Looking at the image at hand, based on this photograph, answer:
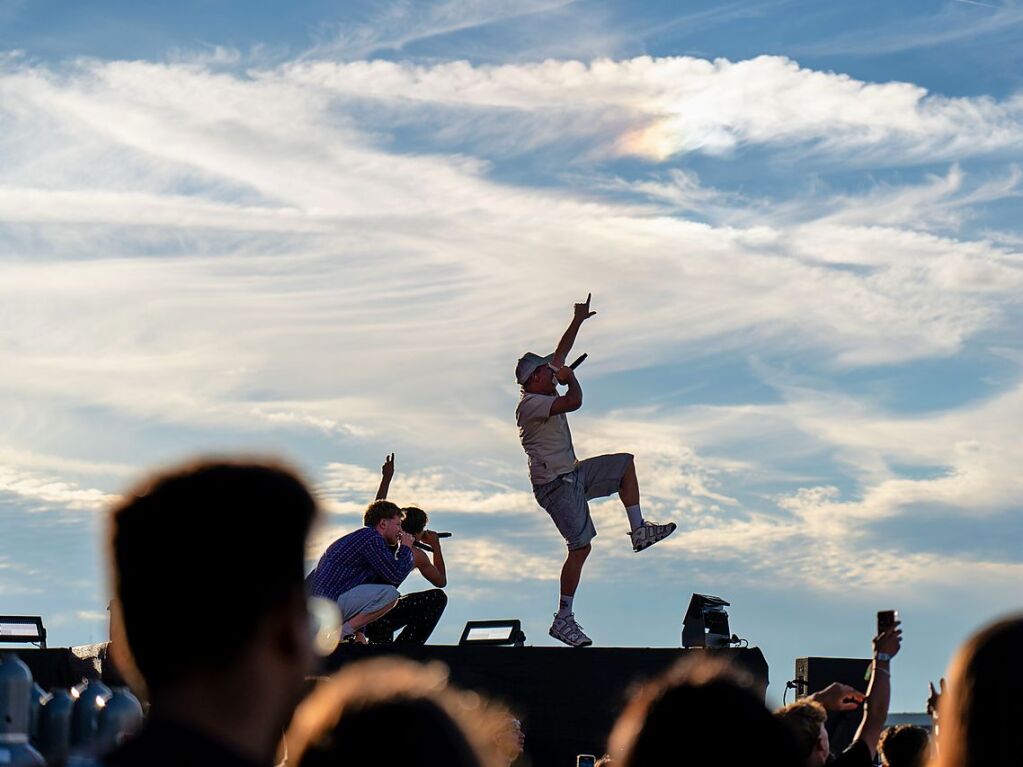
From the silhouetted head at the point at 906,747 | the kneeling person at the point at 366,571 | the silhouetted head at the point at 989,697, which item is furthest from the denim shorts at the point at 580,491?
the silhouetted head at the point at 989,697

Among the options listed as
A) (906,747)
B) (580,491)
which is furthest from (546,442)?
(906,747)

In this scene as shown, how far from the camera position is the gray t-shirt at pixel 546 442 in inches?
454

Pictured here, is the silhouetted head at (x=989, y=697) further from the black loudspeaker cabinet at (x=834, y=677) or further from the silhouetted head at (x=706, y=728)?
the black loudspeaker cabinet at (x=834, y=677)

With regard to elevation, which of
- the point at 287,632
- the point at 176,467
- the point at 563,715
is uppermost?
the point at 176,467

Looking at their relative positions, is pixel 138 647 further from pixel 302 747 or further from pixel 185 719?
pixel 302 747

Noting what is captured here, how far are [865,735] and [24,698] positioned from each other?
112 inches

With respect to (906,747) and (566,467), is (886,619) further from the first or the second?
(566,467)

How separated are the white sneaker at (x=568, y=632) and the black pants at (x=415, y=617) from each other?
91cm

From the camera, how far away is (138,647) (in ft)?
5.71

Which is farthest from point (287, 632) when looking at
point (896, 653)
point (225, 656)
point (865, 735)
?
point (896, 653)

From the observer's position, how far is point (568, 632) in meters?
10.9

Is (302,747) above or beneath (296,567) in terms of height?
beneath

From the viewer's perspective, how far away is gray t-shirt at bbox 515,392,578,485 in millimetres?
11539

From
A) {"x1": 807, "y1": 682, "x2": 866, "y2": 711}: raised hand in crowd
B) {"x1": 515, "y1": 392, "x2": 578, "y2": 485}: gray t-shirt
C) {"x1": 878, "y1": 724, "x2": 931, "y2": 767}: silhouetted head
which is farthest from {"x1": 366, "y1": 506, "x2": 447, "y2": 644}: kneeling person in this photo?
{"x1": 878, "y1": 724, "x2": 931, "y2": 767}: silhouetted head
